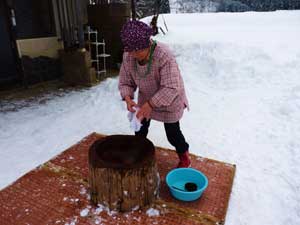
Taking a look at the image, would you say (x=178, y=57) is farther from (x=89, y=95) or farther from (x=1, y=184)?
(x=1, y=184)

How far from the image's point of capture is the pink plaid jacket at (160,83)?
1830mm

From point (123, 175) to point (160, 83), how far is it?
28.1 inches

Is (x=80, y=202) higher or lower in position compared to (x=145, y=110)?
lower

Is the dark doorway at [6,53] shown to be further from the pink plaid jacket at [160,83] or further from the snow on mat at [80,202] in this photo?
the pink plaid jacket at [160,83]

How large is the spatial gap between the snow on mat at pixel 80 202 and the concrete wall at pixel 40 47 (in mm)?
3417

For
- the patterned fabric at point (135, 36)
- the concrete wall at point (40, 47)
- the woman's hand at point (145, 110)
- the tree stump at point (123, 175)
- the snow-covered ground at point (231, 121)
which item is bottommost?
the snow-covered ground at point (231, 121)

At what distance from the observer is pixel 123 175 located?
5.90 feet

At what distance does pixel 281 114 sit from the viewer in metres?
3.70

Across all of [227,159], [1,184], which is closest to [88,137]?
[1,184]

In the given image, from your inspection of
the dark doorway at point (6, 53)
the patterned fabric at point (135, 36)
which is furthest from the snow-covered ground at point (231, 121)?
the patterned fabric at point (135, 36)

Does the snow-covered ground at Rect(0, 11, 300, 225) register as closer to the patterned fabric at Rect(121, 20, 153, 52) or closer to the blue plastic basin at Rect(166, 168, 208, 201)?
the blue plastic basin at Rect(166, 168, 208, 201)

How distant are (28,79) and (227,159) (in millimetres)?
4305

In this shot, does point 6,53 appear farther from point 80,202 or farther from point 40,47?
point 80,202

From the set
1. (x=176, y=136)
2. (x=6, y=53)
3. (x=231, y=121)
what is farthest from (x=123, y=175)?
(x=6, y=53)
